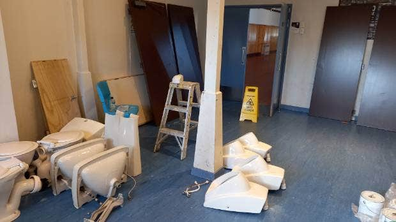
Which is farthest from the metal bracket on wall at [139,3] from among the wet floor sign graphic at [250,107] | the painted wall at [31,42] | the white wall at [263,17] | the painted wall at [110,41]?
the white wall at [263,17]

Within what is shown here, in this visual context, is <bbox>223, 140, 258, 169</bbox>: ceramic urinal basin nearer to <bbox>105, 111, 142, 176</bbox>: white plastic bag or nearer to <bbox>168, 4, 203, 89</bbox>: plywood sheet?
<bbox>105, 111, 142, 176</bbox>: white plastic bag

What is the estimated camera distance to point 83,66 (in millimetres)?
3281

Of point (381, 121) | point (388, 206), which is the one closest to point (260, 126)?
point (381, 121)

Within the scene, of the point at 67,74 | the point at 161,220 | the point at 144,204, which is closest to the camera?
the point at 161,220

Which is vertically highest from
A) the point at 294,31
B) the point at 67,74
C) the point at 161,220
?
the point at 294,31

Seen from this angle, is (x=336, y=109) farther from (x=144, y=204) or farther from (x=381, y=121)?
(x=144, y=204)

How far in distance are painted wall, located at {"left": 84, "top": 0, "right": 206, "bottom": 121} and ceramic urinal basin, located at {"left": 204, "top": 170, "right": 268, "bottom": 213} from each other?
2.15 m

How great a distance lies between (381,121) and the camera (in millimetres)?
4398

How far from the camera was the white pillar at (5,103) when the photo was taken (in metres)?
2.25

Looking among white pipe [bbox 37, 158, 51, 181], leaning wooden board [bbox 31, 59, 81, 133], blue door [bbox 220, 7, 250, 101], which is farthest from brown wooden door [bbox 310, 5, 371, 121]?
white pipe [bbox 37, 158, 51, 181]

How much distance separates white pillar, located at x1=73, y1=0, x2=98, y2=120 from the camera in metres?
3.10

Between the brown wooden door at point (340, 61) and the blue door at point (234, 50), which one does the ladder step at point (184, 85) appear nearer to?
the blue door at point (234, 50)

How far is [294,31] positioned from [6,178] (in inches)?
188

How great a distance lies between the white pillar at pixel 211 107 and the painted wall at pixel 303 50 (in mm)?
3084
